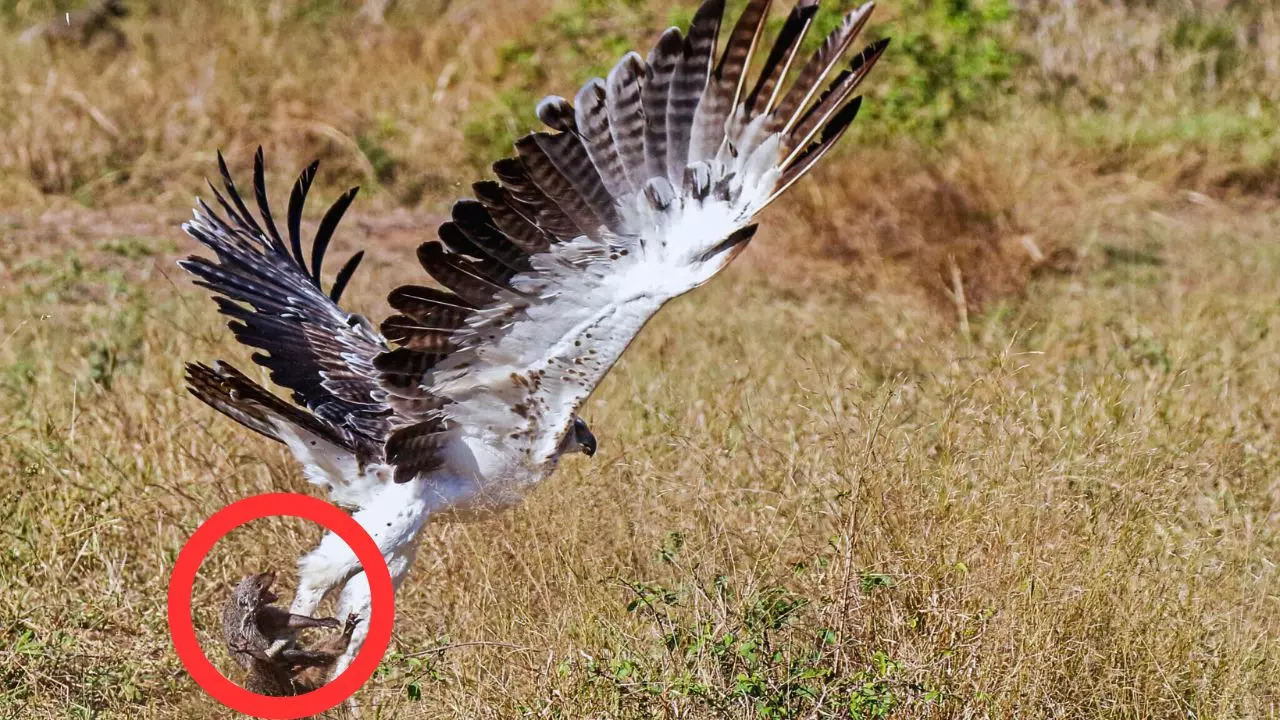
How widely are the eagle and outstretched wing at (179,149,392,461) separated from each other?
1cm

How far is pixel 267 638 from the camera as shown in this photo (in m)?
4.50

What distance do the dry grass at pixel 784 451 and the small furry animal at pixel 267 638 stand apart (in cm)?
20

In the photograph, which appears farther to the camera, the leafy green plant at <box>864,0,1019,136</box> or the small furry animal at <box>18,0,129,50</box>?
the small furry animal at <box>18,0,129,50</box>

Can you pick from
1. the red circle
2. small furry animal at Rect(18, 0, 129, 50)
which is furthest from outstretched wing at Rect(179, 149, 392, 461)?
small furry animal at Rect(18, 0, 129, 50)

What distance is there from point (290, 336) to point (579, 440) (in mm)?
990

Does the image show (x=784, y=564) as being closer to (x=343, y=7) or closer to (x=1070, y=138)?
(x=1070, y=138)

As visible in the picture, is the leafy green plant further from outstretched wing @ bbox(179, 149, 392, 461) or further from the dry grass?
outstretched wing @ bbox(179, 149, 392, 461)

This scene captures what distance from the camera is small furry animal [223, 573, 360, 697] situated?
448 cm

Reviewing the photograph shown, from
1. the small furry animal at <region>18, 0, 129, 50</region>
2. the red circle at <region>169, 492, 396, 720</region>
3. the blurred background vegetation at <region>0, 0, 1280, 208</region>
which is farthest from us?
the small furry animal at <region>18, 0, 129, 50</region>

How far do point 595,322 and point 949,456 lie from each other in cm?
109

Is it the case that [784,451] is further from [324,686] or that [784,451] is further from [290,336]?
[324,686]

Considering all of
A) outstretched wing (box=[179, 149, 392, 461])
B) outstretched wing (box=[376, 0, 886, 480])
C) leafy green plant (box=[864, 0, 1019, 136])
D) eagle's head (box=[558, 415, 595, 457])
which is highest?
outstretched wing (box=[376, 0, 886, 480])

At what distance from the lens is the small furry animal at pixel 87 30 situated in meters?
10.9

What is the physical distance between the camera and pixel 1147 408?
511cm
